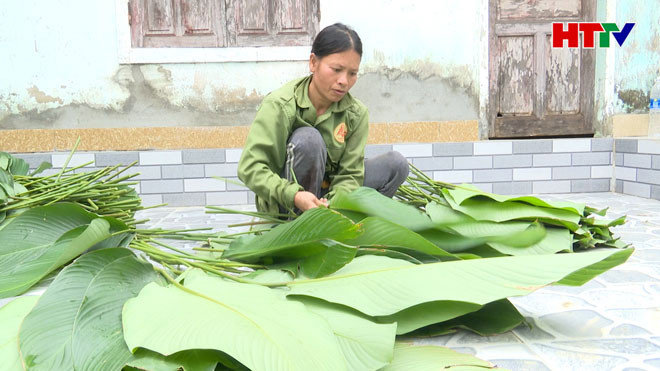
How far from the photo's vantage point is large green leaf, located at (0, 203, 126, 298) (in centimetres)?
104

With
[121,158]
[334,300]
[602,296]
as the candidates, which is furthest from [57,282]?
[121,158]

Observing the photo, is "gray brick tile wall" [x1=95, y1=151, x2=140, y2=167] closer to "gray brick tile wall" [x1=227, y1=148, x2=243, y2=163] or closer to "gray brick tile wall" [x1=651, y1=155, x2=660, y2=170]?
"gray brick tile wall" [x1=227, y1=148, x2=243, y2=163]

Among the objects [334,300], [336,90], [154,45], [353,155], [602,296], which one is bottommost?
[602,296]

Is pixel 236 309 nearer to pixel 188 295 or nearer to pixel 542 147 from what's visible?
pixel 188 295

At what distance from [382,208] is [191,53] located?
2.17 m

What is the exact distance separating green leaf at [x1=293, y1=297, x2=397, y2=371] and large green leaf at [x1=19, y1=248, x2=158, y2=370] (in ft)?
0.96

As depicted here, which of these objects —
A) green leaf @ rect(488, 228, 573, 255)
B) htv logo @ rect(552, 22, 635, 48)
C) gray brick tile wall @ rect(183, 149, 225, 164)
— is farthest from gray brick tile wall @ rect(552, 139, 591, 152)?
gray brick tile wall @ rect(183, 149, 225, 164)

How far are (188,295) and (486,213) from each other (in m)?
0.92

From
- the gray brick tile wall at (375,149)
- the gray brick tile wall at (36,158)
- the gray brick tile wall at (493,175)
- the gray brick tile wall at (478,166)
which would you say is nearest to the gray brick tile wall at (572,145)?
the gray brick tile wall at (478,166)

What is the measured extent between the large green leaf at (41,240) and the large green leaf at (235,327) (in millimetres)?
299

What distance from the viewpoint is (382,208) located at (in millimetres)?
1229

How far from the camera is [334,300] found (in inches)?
34.0

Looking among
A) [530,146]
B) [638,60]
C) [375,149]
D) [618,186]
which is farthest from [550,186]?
[375,149]

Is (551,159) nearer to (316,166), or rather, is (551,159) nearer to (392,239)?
(316,166)
